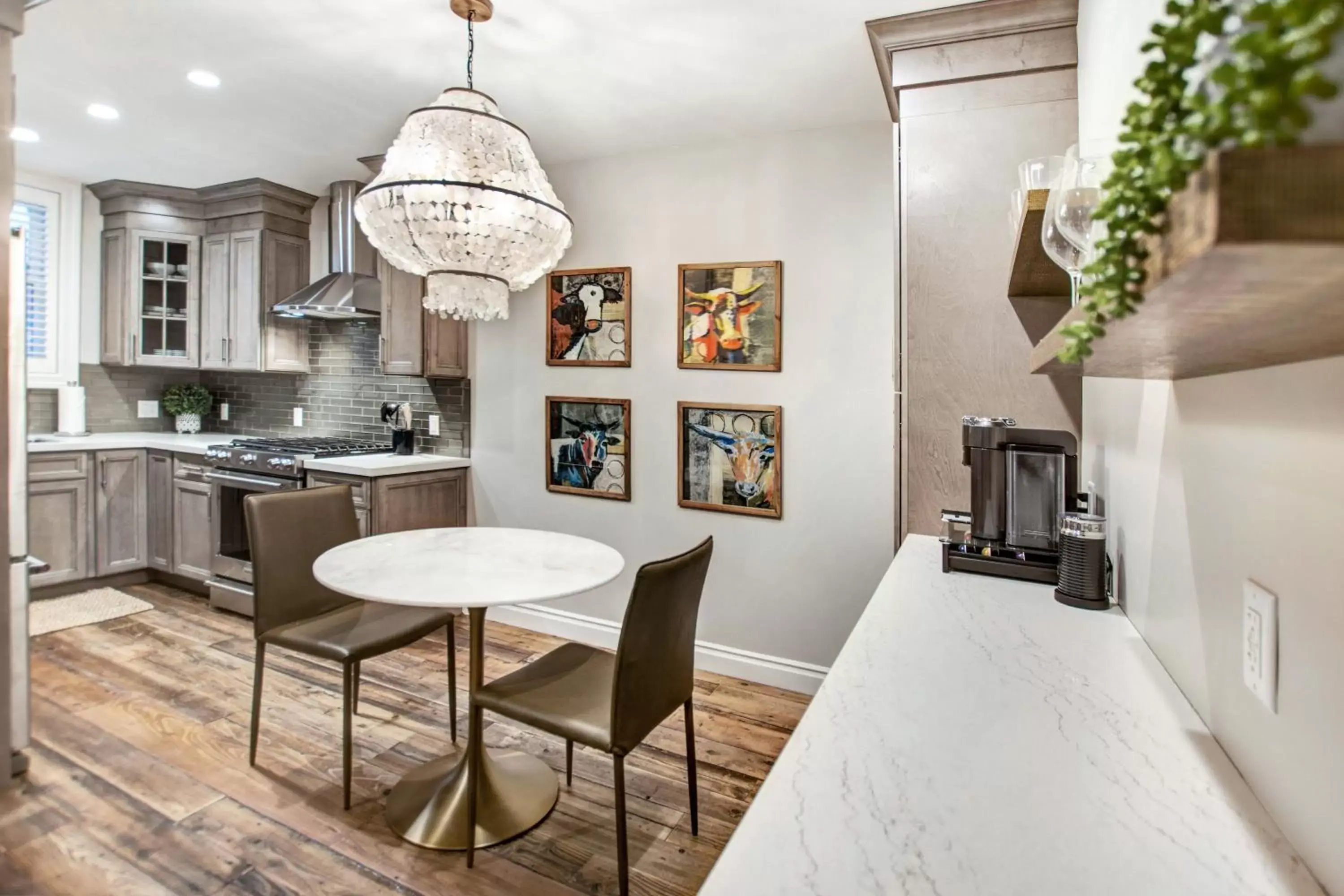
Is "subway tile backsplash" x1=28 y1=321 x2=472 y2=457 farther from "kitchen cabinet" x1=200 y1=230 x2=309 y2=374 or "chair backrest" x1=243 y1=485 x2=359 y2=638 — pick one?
"chair backrest" x1=243 y1=485 x2=359 y2=638

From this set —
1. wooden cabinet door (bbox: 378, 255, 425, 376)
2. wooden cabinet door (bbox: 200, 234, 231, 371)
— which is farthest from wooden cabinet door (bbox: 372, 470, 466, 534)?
wooden cabinet door (bbox: 200, 234, 231, 371)

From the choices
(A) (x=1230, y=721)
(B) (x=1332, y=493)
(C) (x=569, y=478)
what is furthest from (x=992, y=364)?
(C) (x=569, y=478)

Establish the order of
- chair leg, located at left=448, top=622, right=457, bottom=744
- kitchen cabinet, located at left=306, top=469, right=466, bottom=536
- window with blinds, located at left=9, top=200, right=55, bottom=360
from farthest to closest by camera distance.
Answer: window with blinds, located at left=9, top=200, right=55, bottom=360
kitchen cabinet, located at left=306, top=469, right=466, bottom=536
chair leg, located at left=448, top=622, right=457, bottom=744

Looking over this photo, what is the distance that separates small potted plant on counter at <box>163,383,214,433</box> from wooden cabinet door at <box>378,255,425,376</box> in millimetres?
2175

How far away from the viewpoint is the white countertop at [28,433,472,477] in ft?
11.4

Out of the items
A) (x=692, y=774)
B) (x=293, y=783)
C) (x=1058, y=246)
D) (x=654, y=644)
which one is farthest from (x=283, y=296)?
(x=1058, y=246)

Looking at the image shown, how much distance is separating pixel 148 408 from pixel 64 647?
2.14 meters

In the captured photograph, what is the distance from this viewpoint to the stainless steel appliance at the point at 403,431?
3996 millimetres

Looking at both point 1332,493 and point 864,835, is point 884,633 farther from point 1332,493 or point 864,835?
point 1332,493

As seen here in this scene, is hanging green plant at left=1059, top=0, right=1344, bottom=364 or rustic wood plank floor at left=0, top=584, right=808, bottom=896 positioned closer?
hanging green plant at left=1059, top=0, right=1344, bottom=364

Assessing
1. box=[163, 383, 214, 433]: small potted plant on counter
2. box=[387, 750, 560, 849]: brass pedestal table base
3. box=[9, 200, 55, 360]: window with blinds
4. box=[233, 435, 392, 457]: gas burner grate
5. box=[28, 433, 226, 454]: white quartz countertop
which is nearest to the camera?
box=[387, 750, 560, 849]: brass pedestal table base

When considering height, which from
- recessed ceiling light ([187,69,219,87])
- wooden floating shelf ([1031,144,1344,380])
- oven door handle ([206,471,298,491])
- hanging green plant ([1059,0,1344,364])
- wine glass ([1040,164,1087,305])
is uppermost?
recessed ceiling light ([187,69,219,87])

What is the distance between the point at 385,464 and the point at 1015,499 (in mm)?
2981

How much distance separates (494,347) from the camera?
3818mm
